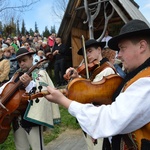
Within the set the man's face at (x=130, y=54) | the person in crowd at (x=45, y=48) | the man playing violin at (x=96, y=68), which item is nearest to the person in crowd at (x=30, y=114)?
the man playing violin at (x=96, y=68)

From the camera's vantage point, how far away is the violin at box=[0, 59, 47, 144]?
2.78 m

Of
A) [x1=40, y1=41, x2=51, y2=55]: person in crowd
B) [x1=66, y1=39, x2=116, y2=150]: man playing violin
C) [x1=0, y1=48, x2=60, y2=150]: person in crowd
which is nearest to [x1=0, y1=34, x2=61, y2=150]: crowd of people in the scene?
[x1=0, y1=48, x2=60, y2=150]: person in crowd

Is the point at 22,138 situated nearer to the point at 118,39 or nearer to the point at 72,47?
the point at 118,39

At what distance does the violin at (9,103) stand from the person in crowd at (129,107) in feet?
4.27

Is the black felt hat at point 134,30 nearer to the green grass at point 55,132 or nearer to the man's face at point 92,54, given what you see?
the man's face at point 92,54

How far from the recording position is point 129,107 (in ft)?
4.14

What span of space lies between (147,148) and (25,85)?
1.92 m

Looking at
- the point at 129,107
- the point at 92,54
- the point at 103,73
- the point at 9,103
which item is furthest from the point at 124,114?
the point at 9,103

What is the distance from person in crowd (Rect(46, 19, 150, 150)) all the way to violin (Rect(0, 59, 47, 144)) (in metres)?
1.30

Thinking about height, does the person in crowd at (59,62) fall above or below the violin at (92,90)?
below

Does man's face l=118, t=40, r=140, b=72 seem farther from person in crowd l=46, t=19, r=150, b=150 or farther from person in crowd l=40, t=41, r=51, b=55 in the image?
person in crowd l=40, t=41, r=51, b=55

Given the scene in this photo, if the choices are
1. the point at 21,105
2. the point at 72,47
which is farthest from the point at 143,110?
the point at 72,47

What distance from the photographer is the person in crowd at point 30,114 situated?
2896mm

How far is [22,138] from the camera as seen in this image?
124 inches
